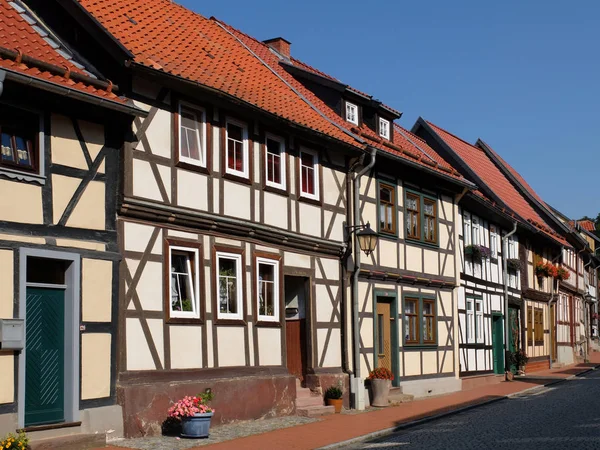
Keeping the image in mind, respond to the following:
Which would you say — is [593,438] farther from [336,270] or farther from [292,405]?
[336,270]

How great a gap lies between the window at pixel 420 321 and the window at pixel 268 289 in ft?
21.1

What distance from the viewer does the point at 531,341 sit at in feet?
120

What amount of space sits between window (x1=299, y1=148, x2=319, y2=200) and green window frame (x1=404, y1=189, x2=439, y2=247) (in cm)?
469

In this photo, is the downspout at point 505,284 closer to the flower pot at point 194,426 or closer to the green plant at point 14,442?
the flower pot at point 194,426

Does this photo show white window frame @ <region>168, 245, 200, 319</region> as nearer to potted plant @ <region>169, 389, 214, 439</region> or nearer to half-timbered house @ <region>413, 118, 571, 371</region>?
potted plant @ <region>169, 389, 214, 439</region>

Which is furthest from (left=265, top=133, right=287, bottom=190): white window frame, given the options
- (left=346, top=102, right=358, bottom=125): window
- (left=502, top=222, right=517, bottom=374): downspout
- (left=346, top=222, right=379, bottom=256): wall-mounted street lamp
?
(left=502, top=222, right=517, bottom=374): downspout

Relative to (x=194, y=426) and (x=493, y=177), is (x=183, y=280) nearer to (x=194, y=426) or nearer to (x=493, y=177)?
(x=194, y=426)

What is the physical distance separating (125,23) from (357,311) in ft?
27.4

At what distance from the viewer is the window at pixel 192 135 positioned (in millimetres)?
15766

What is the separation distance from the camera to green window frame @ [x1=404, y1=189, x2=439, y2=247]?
78.8 feet

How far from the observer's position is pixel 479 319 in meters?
29.5

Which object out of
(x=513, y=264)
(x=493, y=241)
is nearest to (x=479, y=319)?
(x=493, y=241)

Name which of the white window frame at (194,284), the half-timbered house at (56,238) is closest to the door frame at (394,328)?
the white window frame at (194,284)

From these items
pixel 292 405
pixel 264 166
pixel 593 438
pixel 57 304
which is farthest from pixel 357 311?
pixel 57 304
